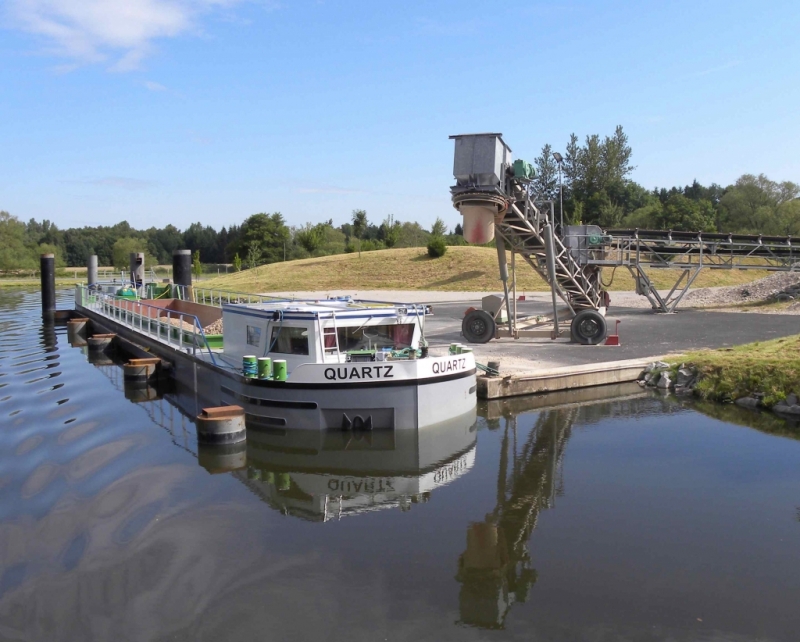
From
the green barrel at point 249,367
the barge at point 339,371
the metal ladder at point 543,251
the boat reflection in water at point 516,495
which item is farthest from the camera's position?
the metal ladder at point 543,251

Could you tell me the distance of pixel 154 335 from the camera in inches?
974

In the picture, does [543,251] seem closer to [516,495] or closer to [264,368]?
[264,368]

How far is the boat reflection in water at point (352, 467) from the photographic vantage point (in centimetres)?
1113

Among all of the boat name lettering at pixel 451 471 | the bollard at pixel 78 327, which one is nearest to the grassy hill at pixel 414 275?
the bollard at pixel 78 327

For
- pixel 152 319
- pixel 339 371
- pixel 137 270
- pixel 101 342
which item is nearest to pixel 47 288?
pixel 137 270

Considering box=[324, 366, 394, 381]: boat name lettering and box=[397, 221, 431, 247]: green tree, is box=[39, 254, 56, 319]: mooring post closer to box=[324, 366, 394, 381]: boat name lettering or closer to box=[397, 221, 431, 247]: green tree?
box=[324, 366, 394, 381]: boat name lettering

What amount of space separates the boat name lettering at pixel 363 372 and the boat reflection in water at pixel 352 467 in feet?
3.72

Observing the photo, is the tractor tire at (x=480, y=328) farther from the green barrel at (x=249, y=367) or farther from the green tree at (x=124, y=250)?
the green tree at (x=124, y=250)

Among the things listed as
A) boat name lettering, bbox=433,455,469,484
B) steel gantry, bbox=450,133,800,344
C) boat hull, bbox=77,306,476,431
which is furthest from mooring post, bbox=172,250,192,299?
boat name lettering, bbox=433,455,469,484

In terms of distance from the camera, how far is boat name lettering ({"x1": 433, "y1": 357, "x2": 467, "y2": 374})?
13891 millimetres

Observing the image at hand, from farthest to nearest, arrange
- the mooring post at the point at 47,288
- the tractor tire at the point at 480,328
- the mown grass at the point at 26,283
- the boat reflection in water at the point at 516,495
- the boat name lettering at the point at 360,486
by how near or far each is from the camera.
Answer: the mown grass at the point at 26,283 → the mooring post at the point at 47,288 → the tractor tire at the point at 480,328 → the boat name lettering at the point at 360,486 → the boat reflection in water at the point at 516,495

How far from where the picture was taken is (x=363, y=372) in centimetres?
1357

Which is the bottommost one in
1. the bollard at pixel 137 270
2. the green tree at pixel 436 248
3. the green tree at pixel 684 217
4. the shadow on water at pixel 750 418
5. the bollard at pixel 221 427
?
the shadow on water at pixel 750 418

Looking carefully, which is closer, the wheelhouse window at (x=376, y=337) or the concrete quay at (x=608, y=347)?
the wheelhouse window at (x=376, y=337)
